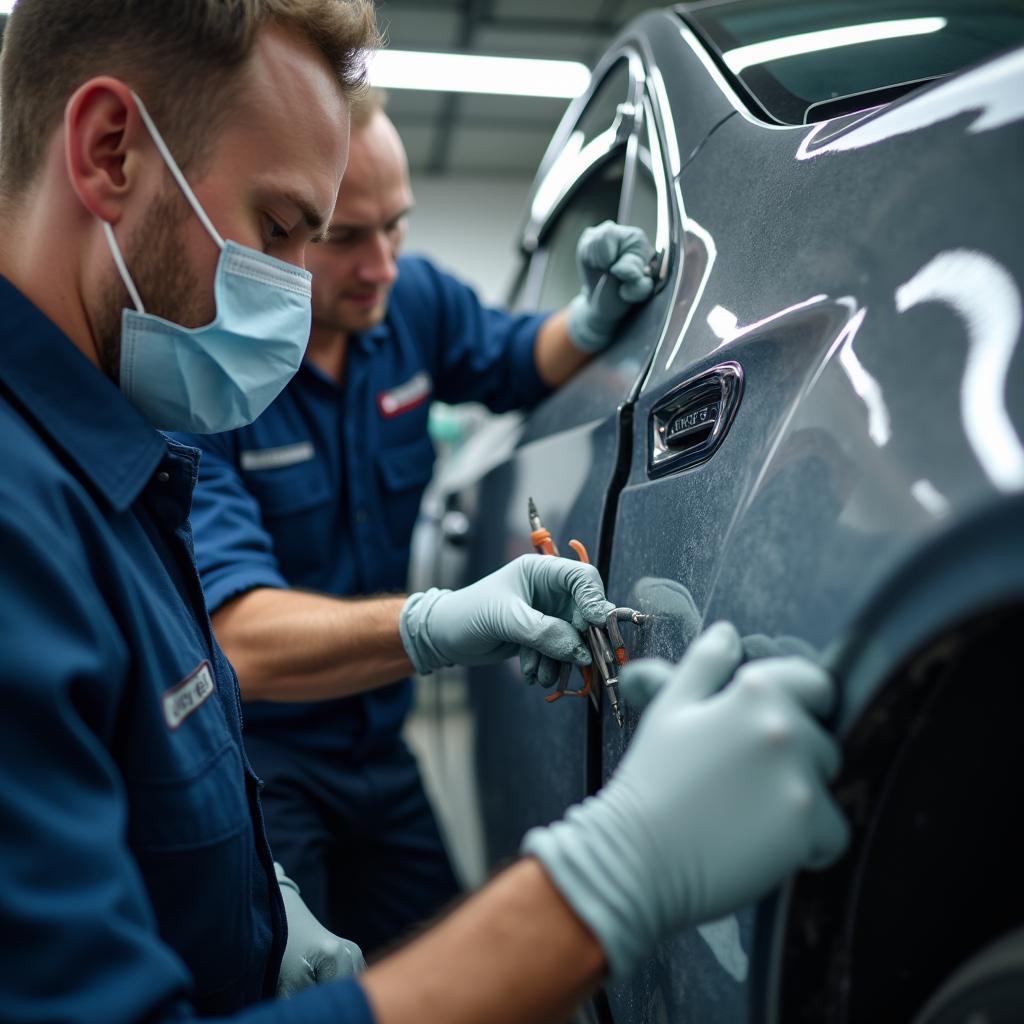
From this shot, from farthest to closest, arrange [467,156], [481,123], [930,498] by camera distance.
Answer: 1. [467,156]
2. [481,123]
3. [930,498]

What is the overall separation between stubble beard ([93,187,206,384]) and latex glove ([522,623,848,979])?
0.57 m

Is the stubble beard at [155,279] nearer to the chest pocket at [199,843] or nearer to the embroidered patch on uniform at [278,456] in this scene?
the chest pocket at [199,843]

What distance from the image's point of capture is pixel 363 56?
0.94 m

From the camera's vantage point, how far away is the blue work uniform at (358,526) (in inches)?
58.1

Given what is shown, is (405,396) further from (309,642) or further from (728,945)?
(728,945)

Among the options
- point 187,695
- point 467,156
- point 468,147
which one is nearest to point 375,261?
point 187,695

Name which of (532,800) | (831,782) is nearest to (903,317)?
(831,782)

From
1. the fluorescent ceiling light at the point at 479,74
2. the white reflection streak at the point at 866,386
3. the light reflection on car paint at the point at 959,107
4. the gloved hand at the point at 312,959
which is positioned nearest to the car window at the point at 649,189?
the light reflection on car paint at the point at 959,107

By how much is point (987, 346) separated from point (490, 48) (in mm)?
6372

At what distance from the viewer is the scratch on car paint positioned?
1.95 ft

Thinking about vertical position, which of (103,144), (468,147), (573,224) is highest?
(103,144)

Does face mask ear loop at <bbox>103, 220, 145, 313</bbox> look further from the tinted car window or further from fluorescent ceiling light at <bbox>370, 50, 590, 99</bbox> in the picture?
fluorescent ceiling light at <bbox>370, 50, 590, 99</bbox>

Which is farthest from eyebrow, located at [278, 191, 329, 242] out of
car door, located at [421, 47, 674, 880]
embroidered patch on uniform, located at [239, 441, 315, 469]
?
embroidered patch on uniform, located at [239, 441, 315, 469]

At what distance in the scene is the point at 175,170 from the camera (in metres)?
0.80
